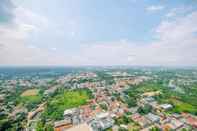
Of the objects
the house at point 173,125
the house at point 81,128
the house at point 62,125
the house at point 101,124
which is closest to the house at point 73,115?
the house at point 62,125

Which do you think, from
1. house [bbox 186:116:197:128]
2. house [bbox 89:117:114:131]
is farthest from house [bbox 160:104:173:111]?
house [bbox 89:117:114:131]

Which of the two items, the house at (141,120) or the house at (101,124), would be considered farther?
the house at (141,120)

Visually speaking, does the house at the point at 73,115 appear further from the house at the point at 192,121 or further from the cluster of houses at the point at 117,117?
the house at the point at 192,121

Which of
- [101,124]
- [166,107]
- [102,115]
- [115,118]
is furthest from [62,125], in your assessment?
[166,107]

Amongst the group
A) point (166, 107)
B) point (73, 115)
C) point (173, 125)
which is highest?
point (166, 107)

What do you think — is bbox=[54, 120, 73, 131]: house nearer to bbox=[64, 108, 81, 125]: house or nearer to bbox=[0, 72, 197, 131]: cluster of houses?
bbox=[0, 72, 197, 131]: cluster of houses

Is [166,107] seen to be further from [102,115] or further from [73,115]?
[73,115]

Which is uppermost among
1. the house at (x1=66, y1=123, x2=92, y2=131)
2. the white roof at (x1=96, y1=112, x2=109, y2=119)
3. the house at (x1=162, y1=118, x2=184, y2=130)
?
the white roof at (x1=96, y1=112, x2=109, y2=119)

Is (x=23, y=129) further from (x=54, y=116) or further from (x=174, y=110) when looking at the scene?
(x=174, y=110)

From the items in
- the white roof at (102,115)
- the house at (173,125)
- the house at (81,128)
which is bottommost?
the house at (173,125)
